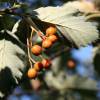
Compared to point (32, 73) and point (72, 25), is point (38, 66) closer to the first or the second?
point (32, 73)

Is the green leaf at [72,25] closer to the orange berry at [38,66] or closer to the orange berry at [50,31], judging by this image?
the orange berry at [50,31]

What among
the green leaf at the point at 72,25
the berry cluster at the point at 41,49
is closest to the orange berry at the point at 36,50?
the berry cluster at the point at 41,49

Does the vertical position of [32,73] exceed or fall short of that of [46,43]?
it falls short

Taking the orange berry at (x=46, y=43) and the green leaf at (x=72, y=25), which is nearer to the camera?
the orange berry at (x=46, y=43)

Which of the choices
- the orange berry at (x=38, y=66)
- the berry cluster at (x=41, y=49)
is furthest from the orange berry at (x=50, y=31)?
the orange berry at (x=38, y=66)

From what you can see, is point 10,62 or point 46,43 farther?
point 10,62

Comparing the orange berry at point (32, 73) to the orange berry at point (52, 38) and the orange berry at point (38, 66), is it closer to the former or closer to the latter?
the orange berry at point (38, 66)

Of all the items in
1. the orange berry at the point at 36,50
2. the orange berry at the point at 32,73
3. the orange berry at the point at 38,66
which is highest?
the orange berry at the point at 36,50

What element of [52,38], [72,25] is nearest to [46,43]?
[52,38]

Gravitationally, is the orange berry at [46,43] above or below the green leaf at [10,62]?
above

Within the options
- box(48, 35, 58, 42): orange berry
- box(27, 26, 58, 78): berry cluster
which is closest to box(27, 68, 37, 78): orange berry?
box(27, 26, 58, 78): berry cluster

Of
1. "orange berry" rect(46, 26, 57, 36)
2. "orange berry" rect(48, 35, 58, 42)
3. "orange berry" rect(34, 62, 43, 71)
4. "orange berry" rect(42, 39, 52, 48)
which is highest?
"orange berry" rect(46, 26, 57, 36)

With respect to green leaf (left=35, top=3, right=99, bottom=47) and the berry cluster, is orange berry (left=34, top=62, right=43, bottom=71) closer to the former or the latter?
the berry cluster

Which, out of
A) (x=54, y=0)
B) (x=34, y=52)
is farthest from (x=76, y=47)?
(x=54, y=0)
